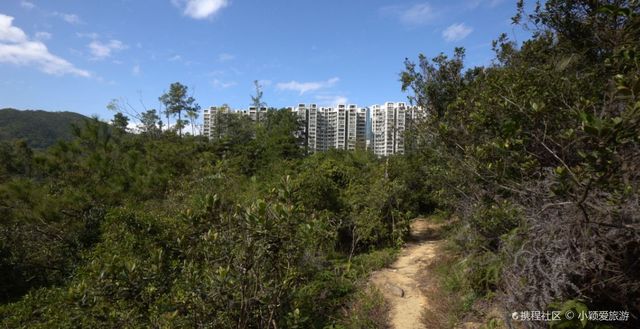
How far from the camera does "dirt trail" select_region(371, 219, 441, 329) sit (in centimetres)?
515

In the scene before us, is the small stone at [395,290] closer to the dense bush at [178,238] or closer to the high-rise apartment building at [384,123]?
the dense bush at [178,238]

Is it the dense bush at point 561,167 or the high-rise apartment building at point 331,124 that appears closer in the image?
the dense bush at point 561,167

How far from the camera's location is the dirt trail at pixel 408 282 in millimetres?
5150

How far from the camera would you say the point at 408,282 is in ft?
21.2

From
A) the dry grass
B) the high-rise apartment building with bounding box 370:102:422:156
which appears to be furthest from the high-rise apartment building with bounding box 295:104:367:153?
the dry grass

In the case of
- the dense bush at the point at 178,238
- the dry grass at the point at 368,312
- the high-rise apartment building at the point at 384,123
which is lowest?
the dry grass at the point at 368,312

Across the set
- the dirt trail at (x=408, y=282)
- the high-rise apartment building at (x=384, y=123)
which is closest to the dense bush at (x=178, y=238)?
the dirt trail at (x=408, y=282)

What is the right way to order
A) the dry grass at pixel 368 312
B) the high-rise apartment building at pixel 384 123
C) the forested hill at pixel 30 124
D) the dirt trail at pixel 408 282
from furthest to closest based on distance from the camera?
the forested hill at pixel 30 124 < the high-rise apartment building at pixel 384 123 < the dirt trail at pixel 408 282 < the dry grass at pixel 368 312

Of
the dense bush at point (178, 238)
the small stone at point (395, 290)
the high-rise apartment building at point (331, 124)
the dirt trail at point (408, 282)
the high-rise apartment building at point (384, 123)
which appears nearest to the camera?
the dense bush at point (178, 238)

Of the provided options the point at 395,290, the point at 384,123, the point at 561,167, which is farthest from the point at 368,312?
the point at 384,123

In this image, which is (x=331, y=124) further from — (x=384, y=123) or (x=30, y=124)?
(x=30, y=124)

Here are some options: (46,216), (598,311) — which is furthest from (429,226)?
(46,216)

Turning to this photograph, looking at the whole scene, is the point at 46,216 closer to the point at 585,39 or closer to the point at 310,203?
the point at 310,203

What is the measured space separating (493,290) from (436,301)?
0.86 metres
